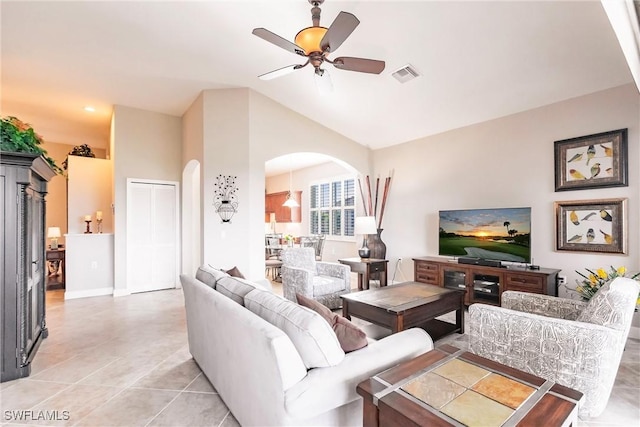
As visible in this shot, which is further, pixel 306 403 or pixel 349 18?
pixel 349 18

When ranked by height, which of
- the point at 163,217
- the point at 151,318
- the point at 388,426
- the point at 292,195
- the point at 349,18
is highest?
the point at 349,18

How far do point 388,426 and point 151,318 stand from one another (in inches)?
153

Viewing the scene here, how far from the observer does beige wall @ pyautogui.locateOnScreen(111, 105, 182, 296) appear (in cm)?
552

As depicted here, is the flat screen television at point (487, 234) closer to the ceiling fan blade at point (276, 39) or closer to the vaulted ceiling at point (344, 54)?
the vaulted ceiling at point (344, 54)

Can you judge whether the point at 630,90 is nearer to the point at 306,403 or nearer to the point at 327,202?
the point at 306,403

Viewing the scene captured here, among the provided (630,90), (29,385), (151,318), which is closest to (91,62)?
(151,318)

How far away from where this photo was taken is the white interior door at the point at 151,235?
5680 mm

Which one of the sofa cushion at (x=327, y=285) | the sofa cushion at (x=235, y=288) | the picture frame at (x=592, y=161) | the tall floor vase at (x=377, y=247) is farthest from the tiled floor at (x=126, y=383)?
the tall floor vase at (x=377, y=247)

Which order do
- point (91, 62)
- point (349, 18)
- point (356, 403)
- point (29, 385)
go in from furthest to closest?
point (91, 62)
point (29, 385)
point (349, 18)
point (356, 403)

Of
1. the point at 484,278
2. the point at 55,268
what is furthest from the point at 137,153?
the point at 484,278

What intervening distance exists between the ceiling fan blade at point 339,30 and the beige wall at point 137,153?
15.2ft

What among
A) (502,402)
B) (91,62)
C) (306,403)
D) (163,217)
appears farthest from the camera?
(163,217)

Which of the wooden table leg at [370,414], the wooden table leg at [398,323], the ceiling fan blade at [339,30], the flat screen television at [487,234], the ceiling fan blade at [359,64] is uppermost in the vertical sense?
the ceiling fan blade at [359,64]

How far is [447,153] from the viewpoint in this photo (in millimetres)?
5070
